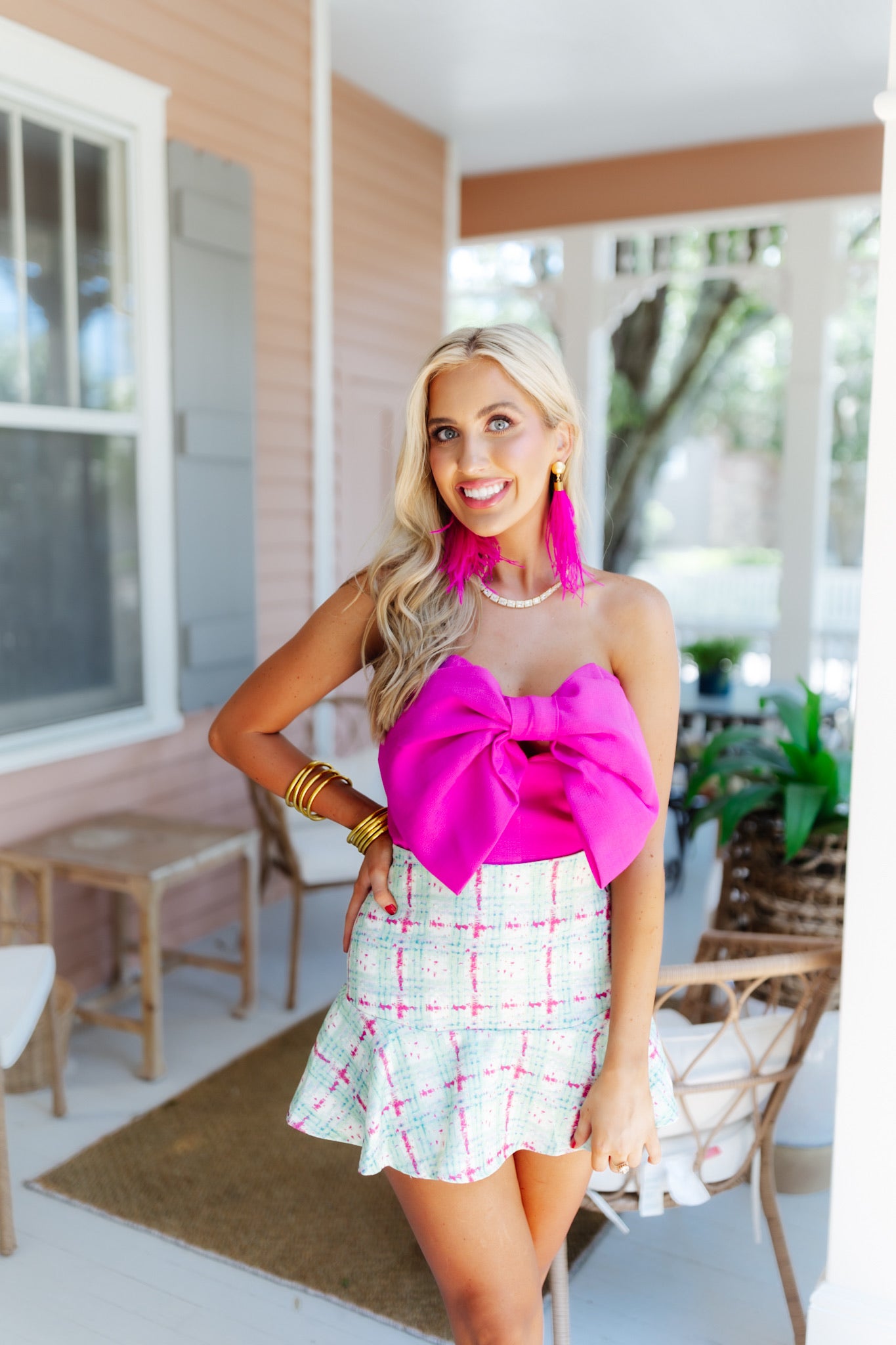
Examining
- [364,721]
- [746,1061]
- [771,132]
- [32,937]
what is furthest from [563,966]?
[771,132]

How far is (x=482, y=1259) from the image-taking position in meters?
1.36

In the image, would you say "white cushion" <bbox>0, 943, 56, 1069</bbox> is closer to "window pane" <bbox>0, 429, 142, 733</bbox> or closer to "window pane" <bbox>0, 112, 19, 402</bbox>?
"window pane" <bbox>0, 429, 142, 733</bbox>

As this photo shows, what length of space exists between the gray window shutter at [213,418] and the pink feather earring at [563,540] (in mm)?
2301

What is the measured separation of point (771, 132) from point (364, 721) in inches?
138

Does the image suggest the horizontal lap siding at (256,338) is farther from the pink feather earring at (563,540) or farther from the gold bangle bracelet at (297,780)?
the pink feather earring at (563,540)

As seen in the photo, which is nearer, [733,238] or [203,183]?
[203,183]

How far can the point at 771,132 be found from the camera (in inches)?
216

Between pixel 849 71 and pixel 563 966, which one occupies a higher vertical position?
pixel 849 71

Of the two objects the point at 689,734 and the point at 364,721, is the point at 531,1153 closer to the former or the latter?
the point at 364,721

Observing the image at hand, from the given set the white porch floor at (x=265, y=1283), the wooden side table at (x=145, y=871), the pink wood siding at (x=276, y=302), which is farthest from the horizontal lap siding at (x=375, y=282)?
the white porch floor at (x=265, y=1283)

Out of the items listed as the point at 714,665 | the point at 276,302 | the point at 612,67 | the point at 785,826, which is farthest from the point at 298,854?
the point at 612,67

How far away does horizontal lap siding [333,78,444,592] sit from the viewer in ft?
15.8

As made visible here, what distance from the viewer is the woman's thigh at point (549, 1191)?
1.44 m

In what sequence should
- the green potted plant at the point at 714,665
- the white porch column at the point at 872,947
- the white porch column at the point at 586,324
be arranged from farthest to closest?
1. the white porch column at the point at 586,324
2. the green potted plant at the point at 714,665
3. the white porch column at the point at 872,947
